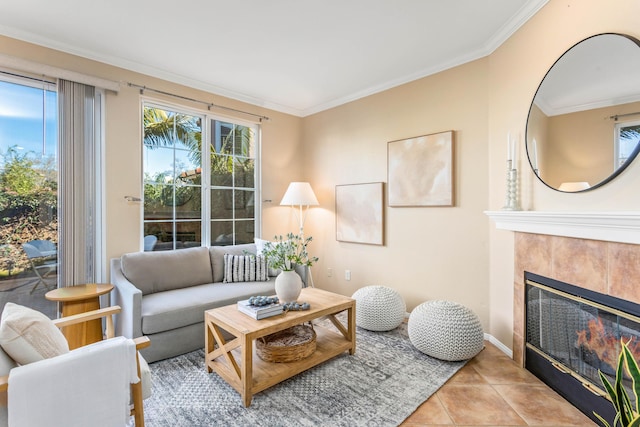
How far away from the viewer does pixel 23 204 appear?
257cm

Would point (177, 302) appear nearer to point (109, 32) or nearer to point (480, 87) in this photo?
point (109, 32)

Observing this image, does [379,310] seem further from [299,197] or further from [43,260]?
[43,260]

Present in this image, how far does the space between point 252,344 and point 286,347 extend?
249mm

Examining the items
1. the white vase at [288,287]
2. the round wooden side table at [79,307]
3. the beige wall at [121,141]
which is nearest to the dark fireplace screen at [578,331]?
the white vase at [288,287]

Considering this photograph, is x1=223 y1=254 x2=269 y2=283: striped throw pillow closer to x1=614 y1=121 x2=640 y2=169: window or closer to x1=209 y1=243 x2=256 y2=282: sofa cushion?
x1=209 y1=243 x2=256 y2=282: sofa cushion

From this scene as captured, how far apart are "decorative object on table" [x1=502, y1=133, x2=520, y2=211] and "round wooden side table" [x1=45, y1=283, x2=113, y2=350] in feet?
10.7

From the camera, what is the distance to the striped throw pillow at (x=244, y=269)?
327 centimetres

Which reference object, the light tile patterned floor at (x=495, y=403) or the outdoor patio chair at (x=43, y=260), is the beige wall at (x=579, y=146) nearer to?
the light tile patterned floor at (x=495, y=403)

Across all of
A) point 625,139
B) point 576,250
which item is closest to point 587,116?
point 625,139

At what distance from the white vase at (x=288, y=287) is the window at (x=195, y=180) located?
5.34 ft

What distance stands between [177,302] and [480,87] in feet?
10.6

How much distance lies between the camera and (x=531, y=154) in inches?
87.9

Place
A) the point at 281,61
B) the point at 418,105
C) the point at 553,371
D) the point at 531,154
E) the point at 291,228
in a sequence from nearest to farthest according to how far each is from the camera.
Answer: the point at 553,371 → the point at 531,154 → the point at 281,61 → the point at 418,105 → the point at 291,228

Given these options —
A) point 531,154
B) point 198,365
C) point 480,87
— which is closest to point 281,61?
point 480,87
